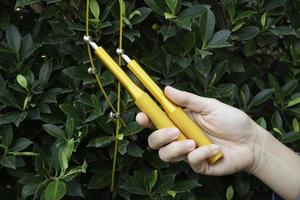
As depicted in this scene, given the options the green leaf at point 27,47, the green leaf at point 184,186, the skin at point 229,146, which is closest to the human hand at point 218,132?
the skin at point 229,146

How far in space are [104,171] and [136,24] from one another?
36 cm

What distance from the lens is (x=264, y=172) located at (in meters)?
1.23

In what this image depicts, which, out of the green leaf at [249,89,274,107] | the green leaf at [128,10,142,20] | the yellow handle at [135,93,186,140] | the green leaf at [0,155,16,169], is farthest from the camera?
the green leaf at [249,89,274,107]

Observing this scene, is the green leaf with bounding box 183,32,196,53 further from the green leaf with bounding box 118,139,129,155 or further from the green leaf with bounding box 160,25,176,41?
the green leaf with bounding box 118,139,129,155

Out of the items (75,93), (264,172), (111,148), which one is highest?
(75,93)

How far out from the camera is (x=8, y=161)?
1.18 meters

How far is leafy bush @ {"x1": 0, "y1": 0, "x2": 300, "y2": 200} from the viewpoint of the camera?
47.7 inches

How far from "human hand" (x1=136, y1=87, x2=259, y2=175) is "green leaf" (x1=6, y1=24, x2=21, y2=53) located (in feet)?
1.13

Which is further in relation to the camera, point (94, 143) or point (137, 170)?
point (137, 170)

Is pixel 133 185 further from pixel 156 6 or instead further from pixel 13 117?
pixel 156 6

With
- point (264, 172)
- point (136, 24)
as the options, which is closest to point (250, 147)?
point (264, 172)

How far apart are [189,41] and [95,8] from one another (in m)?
0.22

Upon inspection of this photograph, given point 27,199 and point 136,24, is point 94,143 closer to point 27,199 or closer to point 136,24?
point 27,199

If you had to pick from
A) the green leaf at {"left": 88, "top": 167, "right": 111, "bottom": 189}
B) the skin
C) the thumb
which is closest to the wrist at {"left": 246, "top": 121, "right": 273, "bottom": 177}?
the skin
